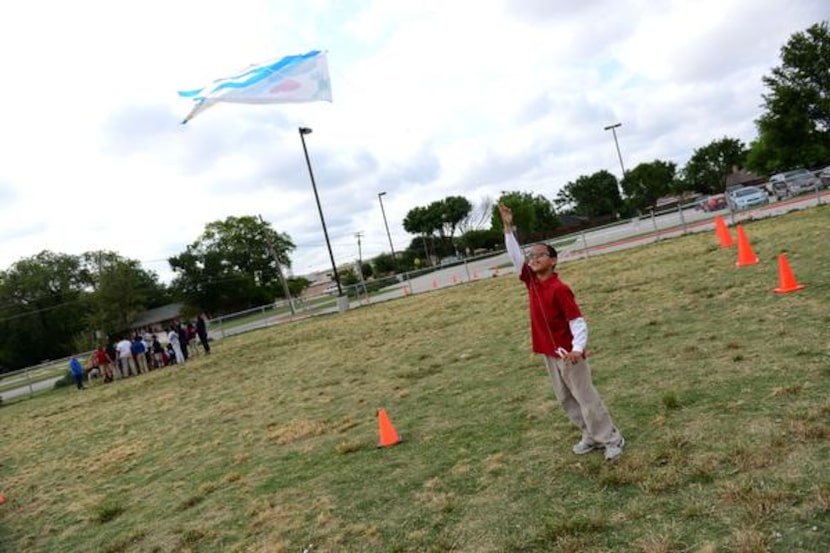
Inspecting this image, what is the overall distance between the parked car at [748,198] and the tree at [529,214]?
58775 mm

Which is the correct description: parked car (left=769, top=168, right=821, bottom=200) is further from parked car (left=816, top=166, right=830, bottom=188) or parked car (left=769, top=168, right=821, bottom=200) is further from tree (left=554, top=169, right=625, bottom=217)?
tree (left=554, top=169, right=625, bottom=217)

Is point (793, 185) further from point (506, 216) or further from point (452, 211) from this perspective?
point (452, 211)

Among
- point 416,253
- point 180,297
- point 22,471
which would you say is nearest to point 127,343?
point 22,471

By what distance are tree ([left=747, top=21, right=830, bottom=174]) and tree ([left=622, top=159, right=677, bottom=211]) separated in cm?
4698

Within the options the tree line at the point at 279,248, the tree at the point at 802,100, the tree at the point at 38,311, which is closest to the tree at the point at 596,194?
the tree line at the point at 279,248

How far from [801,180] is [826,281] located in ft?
86.6

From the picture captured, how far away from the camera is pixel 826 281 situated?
8.58 metres

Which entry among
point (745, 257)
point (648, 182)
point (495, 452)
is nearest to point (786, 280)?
point (745, 257)

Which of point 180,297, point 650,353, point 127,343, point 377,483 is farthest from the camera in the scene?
point 180,297

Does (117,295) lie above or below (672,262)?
above

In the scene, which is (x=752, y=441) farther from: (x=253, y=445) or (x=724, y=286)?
(x=724, y=286)

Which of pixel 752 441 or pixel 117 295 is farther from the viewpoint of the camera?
pixel 117 295

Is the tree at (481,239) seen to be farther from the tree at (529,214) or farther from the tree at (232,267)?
the tree at (232,267)

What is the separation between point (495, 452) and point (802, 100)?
4914 cm
